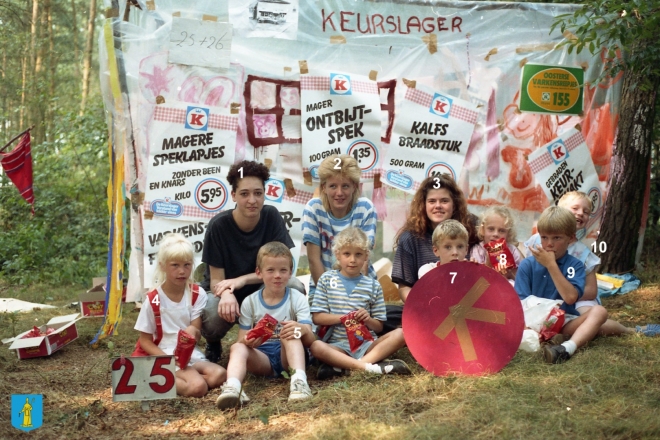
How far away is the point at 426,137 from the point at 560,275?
212 centimetres

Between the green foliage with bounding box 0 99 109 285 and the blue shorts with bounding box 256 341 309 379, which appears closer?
the blue shorts with bounding box 256 341 309 379

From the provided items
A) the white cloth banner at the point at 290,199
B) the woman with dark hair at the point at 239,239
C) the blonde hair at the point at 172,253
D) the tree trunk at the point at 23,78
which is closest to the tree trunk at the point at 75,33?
the tree trunk at the point at 23,78

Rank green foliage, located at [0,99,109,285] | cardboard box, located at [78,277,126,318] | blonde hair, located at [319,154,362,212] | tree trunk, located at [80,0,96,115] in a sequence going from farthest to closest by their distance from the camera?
tree trunk, located at [80,0,96,115], green foliage, located at [0,99,109,285], cardboard box, located at [78,277,126,318], blonde hair, located at [319,154,362,212]

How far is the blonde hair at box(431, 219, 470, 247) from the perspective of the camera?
4191 millimetres

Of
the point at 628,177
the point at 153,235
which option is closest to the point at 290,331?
the point at 153,235

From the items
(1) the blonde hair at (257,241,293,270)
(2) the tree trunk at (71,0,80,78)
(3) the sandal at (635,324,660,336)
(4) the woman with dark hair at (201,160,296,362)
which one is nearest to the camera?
(1) the blonde hair at (257,241,293,270)

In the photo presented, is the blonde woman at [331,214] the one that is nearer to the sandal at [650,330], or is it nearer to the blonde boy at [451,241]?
the blonde boy at [451,241]

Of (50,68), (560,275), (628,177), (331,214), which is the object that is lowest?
(560,275)

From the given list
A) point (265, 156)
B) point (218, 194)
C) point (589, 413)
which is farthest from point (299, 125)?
point (589, 413)

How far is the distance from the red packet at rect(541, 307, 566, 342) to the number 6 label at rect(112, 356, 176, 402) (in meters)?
2.13

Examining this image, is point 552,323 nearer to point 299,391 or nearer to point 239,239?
point 299,391

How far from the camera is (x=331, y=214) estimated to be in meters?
4.66

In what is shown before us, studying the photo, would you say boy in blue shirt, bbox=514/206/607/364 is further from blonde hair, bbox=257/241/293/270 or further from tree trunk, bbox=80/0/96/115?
tree trunk, bbox=80/0/96/115

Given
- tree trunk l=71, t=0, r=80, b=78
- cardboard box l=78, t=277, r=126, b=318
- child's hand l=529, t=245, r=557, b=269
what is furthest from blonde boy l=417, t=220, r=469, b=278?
tree trunk l=71, t=0, r=80, b=78
